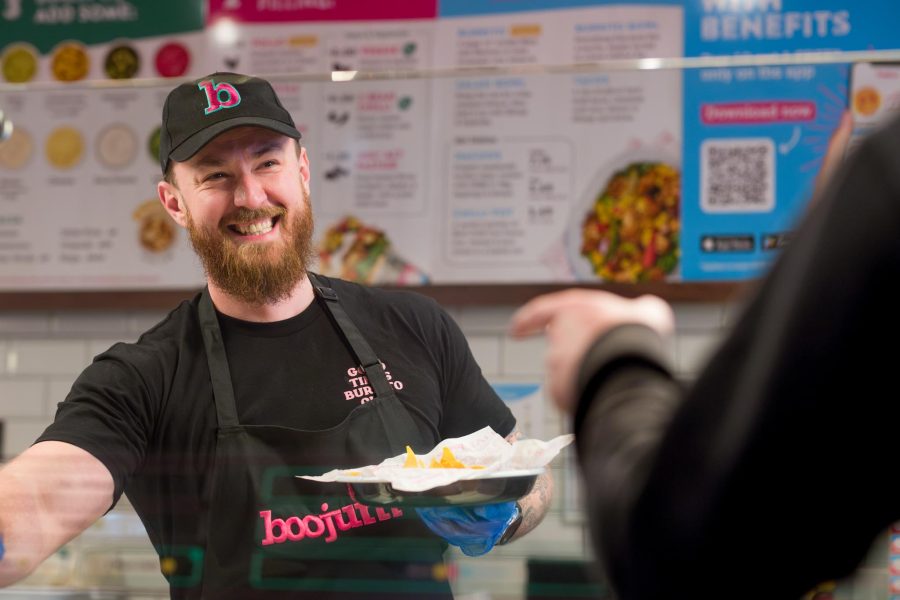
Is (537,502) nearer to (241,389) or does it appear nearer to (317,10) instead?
(241,389)

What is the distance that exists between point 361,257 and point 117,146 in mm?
982

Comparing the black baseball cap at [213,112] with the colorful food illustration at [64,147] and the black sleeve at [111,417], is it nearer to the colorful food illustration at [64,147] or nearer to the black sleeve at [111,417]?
the black sleeve at [111,417]

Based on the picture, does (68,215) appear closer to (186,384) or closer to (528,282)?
(528,282)

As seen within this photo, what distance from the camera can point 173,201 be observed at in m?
A: 2.06

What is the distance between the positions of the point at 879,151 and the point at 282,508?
1.16 meters

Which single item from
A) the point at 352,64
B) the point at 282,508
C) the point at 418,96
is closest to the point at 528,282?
the point at 418,96

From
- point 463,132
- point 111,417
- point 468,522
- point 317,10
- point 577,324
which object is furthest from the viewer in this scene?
point 317,10

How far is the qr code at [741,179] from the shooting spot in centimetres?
342

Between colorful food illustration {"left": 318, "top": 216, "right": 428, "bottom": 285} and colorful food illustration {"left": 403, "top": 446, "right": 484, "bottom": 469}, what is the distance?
204 cm

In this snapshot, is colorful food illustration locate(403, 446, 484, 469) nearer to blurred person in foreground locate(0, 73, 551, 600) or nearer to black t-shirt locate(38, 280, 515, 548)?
blurred person in foreground locate(0, 73, 551, 600)

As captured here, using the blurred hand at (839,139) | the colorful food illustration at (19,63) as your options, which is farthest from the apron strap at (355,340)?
the colorful food illustration at (19,63)

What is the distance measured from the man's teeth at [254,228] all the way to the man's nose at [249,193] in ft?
0.13

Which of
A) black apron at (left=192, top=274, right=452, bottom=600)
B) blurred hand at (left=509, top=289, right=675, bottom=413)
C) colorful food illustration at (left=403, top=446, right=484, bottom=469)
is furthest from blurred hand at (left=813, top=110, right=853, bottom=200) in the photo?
blurred hand at (left=509, top=289, right=675, bottom=413)

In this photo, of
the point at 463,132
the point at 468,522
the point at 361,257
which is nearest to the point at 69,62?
the point at 361,257
